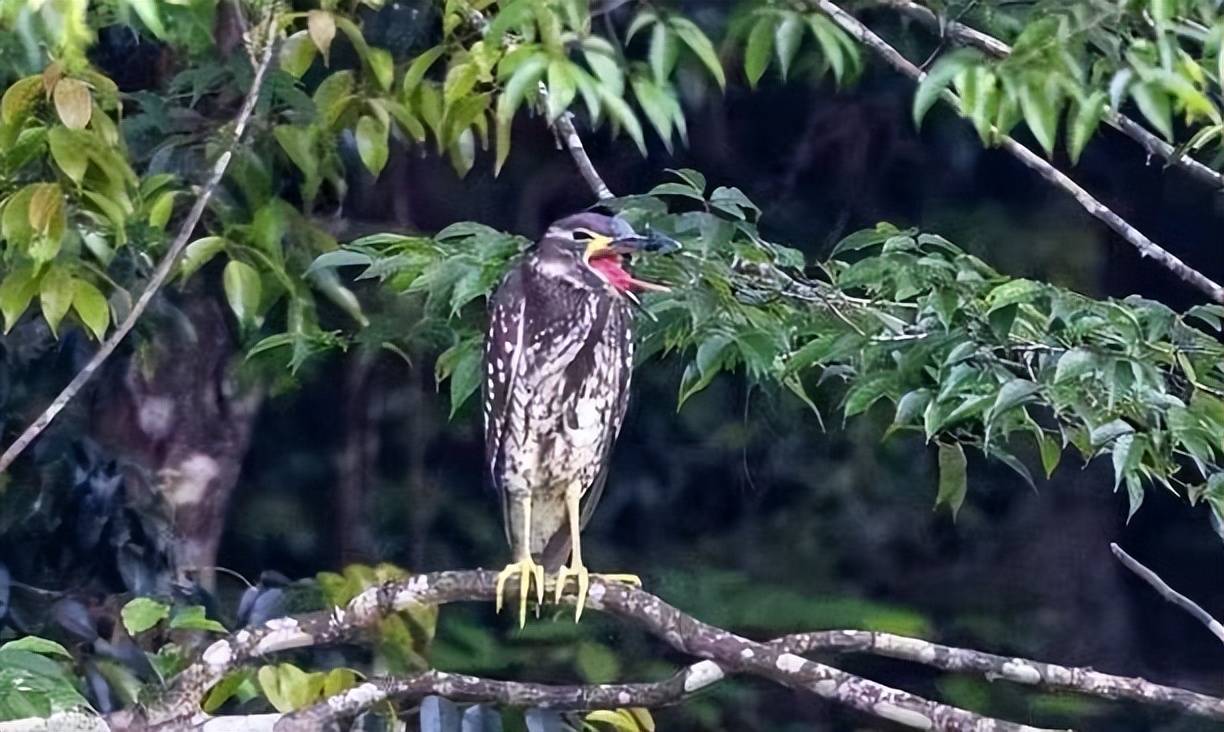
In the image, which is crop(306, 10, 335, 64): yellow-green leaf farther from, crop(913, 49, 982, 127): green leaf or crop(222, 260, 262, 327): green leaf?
crop(913, 49, 982, 127): green leaf

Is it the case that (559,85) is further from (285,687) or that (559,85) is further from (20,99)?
(285,687)

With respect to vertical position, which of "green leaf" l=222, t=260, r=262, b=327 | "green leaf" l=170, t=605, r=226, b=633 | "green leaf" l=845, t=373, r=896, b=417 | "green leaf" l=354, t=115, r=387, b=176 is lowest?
"green leaf" l=170, t=605, r=226, b=633

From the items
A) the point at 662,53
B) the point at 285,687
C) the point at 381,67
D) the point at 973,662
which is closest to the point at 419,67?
the point at 381,67

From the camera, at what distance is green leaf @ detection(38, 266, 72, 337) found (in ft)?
6.59

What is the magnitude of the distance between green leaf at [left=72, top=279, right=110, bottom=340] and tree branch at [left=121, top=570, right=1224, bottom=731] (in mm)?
410

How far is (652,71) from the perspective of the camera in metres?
1.85

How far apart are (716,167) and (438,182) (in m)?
0.42

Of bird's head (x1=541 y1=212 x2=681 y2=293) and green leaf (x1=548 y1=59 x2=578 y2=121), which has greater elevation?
green leaf (x1=548 y1=59 x2=578 y2=121)

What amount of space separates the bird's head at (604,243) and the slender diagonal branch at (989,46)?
42 centimetres

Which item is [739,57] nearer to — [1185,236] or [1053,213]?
[1053,213]

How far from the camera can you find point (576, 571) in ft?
7.63

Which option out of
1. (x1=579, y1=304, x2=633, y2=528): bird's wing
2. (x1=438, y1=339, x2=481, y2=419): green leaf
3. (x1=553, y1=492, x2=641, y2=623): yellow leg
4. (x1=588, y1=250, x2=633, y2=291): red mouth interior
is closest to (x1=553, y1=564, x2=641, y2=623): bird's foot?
(x1=553, y1=492, x2=641, y2=623): yellow leg

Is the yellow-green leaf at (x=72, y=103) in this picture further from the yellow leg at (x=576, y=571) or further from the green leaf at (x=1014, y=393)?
the green leaf at (x=1014, y=393)

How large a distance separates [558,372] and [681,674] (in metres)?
0.43
